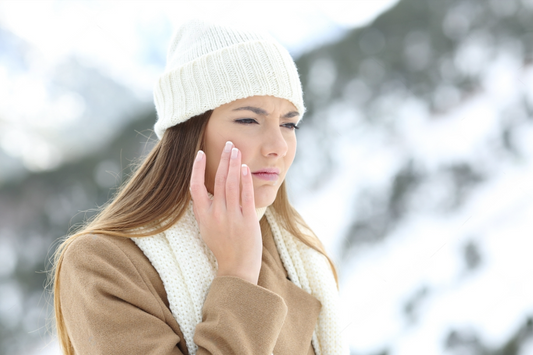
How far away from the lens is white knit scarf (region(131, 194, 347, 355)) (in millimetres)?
970

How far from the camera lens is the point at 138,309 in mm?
872

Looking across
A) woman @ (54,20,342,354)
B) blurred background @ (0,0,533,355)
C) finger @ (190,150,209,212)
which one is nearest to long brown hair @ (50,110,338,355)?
woman @ (54,20,342,354)

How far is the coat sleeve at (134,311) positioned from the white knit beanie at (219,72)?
0.39 meters

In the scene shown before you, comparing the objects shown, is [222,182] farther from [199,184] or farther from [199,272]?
[199,272]

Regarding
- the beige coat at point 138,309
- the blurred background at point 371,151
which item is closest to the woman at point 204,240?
the beige coat at point 138,309

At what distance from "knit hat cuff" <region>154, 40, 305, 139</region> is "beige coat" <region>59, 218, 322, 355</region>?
36cm

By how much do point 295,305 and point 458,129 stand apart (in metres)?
1.72

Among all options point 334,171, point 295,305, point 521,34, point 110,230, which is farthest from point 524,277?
point 110,230

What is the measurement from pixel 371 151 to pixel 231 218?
1.74 meters

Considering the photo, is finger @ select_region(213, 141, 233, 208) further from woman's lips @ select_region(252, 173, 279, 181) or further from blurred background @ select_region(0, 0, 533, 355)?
blurred background @ select_region(0, 0, 533, 355)

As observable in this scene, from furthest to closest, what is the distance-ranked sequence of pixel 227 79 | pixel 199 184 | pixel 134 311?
1. pixel 227 79
2. pixel 199 184
3. pixel 134 311

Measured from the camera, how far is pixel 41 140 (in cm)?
233

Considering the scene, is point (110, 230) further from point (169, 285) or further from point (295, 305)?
point (295, 305)

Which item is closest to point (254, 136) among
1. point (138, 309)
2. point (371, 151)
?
point (138, 309)
